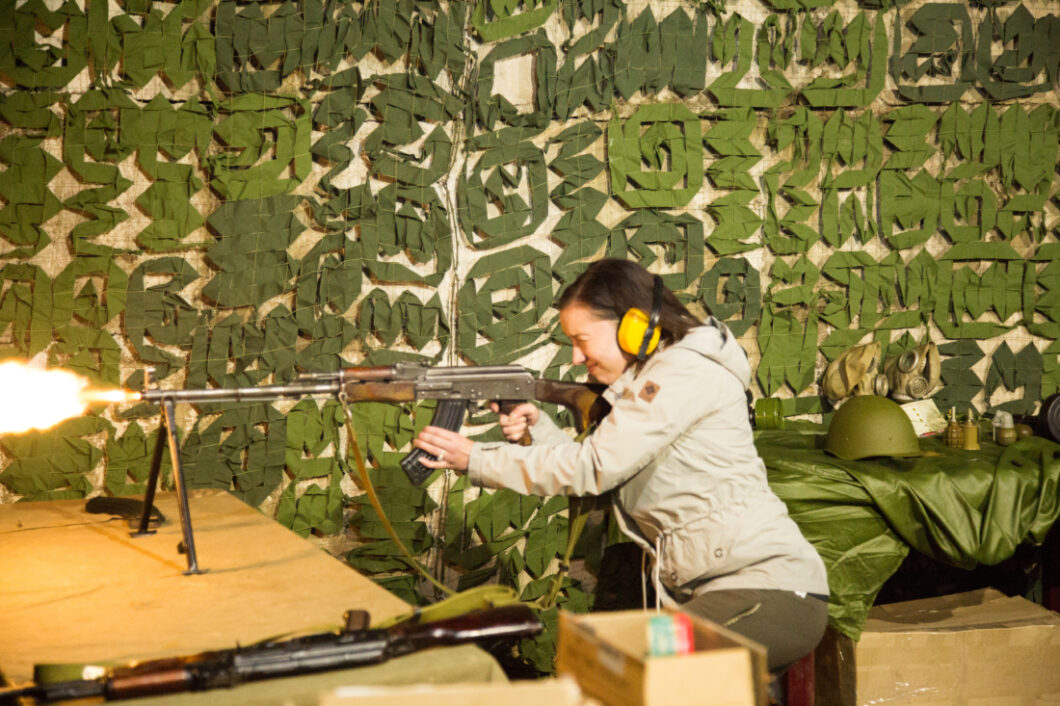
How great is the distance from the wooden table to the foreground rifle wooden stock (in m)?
0.44

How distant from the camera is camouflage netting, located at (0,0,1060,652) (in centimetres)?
379

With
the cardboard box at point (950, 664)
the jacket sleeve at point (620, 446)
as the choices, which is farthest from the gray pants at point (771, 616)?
the cardboard box at point (950, 664)

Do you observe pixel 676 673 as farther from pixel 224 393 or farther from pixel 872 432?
pixel 872 432

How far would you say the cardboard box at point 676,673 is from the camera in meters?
1.25

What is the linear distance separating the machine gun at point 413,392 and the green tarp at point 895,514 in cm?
104

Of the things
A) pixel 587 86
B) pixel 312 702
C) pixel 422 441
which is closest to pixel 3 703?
pixel 312 702

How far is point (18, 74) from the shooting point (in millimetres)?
3689

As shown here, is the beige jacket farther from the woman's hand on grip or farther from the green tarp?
the green tarp

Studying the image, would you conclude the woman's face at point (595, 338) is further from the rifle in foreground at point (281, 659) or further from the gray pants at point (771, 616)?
the rifle in foreground at point (281, 659)

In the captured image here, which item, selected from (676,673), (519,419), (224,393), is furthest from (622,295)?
(676,673)

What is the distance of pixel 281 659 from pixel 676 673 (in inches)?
28.9

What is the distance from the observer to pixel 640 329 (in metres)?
2.69

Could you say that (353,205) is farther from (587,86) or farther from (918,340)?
(918,340)

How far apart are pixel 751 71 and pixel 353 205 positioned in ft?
6.74
